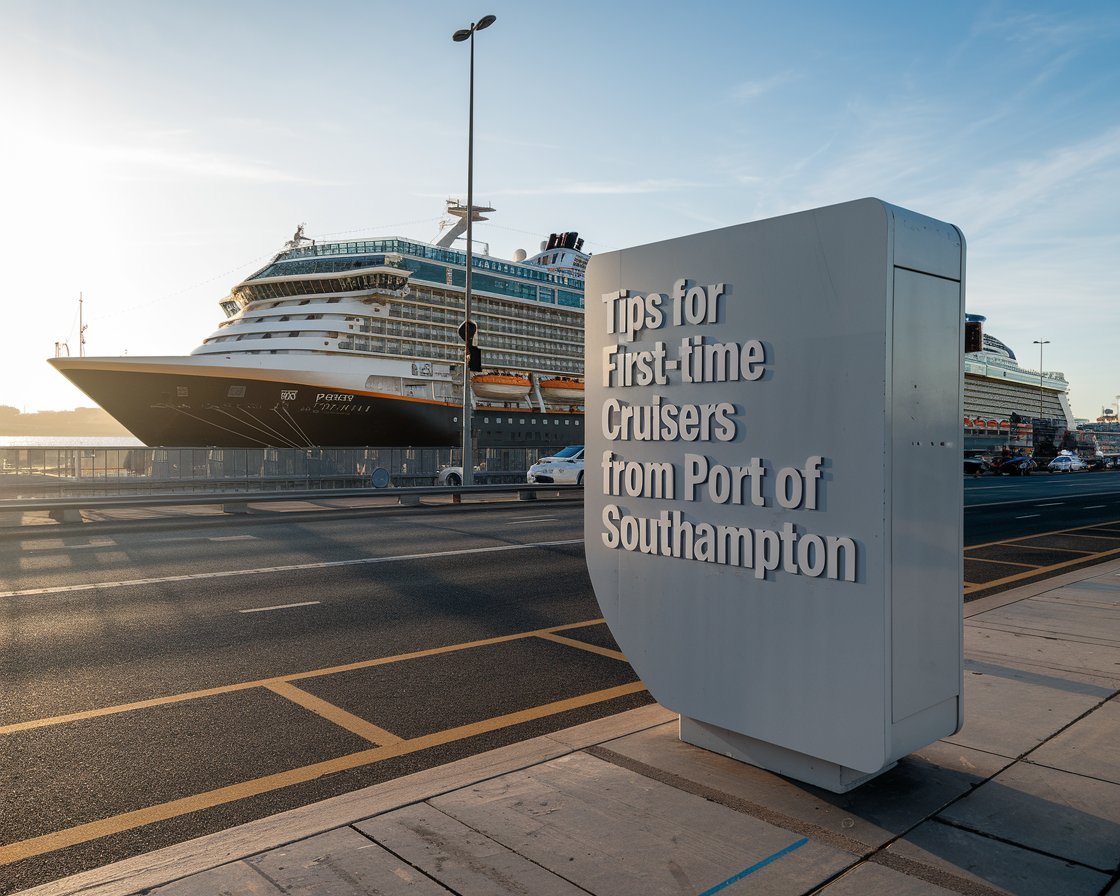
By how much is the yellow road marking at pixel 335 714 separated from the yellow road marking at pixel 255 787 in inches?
6.4

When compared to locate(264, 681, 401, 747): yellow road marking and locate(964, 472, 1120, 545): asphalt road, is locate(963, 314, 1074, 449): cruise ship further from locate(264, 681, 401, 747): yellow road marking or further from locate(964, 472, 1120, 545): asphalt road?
locate(264, 681, 401, 747): yellow road marking

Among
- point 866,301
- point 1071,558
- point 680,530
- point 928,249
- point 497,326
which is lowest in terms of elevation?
point 1071,558

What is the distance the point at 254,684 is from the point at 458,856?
10.5ft

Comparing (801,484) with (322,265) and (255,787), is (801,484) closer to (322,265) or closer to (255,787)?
(255,787)

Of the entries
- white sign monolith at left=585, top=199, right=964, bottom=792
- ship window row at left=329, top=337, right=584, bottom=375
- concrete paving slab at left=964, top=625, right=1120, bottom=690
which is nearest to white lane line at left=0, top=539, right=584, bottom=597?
concrete paving slab at left=964, top=625, right=1120, bottom=690

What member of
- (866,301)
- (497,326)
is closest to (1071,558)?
(866,301)

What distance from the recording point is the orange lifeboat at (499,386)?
50438 millimetres

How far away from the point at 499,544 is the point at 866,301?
10.5m

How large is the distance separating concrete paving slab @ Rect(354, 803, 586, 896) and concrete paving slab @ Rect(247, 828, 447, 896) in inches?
2.3

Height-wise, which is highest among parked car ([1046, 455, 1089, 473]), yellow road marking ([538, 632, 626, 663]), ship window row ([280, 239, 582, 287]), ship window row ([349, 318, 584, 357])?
ship window row ([280, 239, 582, 287])

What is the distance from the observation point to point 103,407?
40219 millimetres

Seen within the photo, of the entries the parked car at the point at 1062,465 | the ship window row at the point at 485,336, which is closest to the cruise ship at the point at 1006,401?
the parked car at the point at 1062,465

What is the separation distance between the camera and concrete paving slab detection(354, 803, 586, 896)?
9.85 feet

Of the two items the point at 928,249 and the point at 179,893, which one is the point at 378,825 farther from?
the point at 928,249
